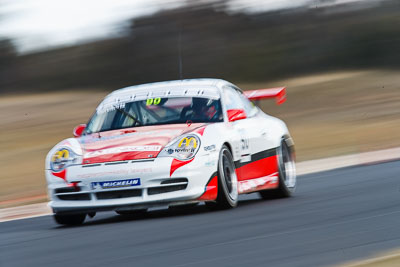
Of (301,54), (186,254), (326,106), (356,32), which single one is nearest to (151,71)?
(301,54)

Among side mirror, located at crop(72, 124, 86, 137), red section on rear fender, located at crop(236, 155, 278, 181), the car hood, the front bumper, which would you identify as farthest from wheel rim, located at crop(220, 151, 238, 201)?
side mirror, located at crop(72, 124, 86, 137)

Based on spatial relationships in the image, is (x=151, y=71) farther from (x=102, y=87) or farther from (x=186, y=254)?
(x=186, y=254)

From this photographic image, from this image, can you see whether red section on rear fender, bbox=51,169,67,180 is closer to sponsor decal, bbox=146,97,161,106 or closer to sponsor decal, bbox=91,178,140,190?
sponsor decal, bbox=91,178,140,190

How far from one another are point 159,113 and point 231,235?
2.62m

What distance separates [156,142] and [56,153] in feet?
3.13

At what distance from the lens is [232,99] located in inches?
356

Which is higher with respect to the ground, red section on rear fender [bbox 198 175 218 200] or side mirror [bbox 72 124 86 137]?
side mirror [bbox 72 124 86 137]

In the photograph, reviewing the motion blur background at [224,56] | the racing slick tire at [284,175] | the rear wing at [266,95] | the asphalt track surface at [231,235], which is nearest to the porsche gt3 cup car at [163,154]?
the racing slick tire at [284,175]

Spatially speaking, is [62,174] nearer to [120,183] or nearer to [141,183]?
[120,183]

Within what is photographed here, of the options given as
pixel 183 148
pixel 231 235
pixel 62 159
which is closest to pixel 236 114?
pixel 183 148

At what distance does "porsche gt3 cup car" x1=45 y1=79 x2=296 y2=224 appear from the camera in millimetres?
7496

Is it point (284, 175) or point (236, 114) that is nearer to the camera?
point (236, 114)

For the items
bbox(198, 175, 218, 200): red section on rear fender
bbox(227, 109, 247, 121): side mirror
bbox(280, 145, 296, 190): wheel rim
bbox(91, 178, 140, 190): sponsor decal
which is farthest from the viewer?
bbox(280, 145, 296, 190): wheel rim

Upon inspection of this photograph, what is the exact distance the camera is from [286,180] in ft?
31.7
